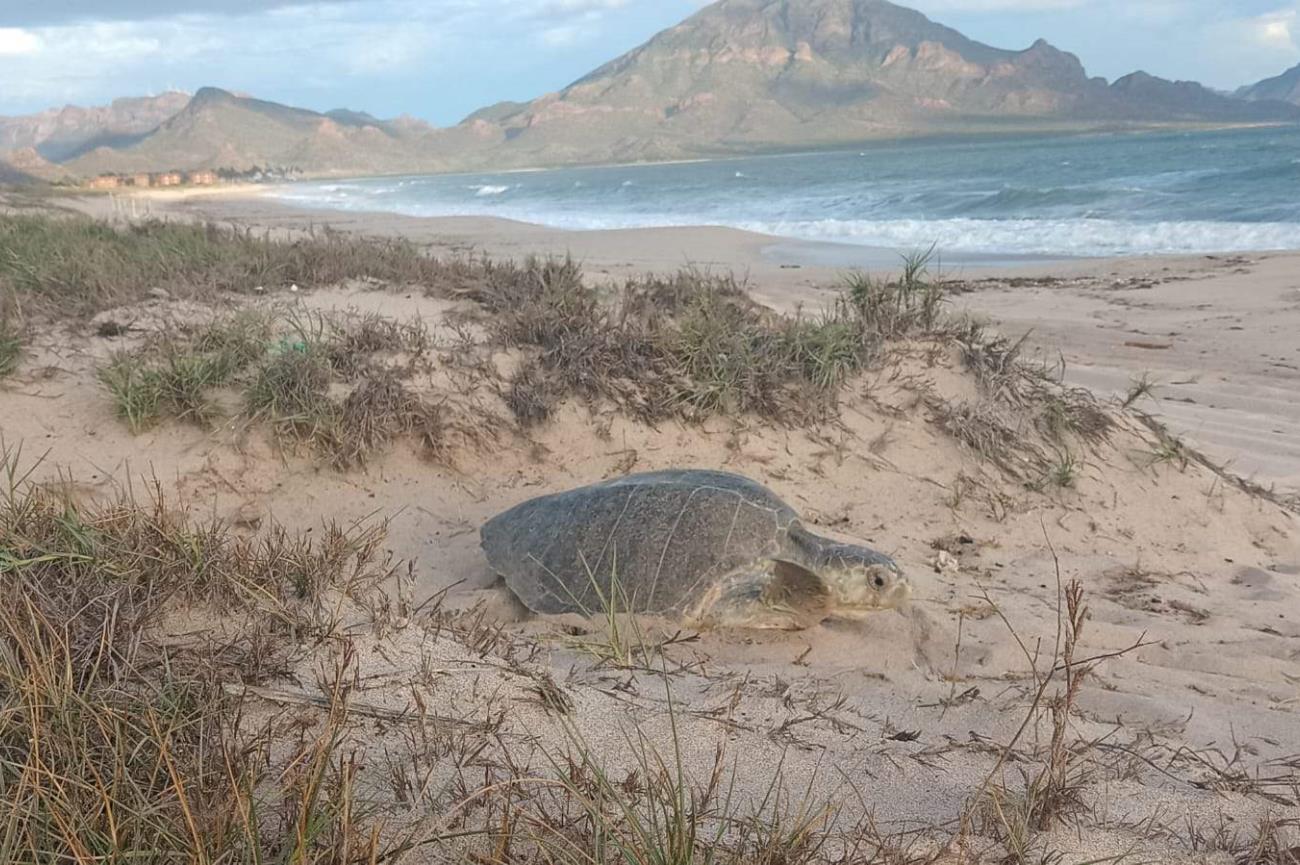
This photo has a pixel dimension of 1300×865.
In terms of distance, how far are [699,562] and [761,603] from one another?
275 millimetres

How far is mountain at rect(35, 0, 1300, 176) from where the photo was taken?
12862 centimetres

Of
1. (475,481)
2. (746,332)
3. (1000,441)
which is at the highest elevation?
(746,332)

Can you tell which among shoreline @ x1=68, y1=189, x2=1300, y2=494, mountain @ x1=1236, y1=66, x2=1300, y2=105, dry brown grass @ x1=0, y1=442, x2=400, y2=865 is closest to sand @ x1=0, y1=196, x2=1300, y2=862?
shoreline @ x1=68, y1=189, x2=1300, y2=494

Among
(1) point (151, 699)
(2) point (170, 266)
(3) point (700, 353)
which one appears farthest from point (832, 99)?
(1) point (151, 699)

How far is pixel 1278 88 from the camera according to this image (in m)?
171

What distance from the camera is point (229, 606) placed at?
232 centimetres

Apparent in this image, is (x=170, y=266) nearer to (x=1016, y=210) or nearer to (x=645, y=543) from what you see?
(x=645, y=543)

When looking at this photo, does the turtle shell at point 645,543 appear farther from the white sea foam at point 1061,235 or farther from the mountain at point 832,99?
the mountain at point 832,99

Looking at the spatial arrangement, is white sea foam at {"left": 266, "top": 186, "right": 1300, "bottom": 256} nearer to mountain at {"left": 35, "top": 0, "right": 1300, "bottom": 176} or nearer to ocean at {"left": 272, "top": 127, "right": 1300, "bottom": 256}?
ocean at {"left": 272, "top": 127, "right": 1300, "bottom": 256}

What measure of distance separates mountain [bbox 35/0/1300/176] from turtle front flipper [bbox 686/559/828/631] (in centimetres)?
11985

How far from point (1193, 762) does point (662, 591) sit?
5.51 feet

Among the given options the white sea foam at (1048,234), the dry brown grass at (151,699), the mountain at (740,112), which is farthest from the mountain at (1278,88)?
the dry brown grass at (151,699)

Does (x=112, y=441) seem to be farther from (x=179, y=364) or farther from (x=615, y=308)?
(x=615, y=308)

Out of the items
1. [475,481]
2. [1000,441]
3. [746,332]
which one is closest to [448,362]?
[475,481]
